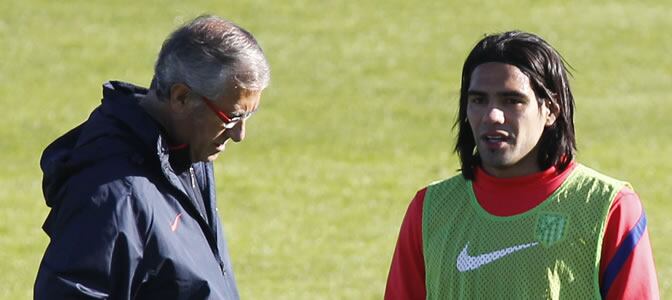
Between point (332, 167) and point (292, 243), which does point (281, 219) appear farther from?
point (332, 167)

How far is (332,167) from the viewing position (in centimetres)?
1748

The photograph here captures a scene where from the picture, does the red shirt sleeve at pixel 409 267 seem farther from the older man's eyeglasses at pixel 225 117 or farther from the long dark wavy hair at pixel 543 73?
the older man's eyeglasses at pixel 225 117

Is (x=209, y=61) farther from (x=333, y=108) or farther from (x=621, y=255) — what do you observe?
(x=333, y=108)

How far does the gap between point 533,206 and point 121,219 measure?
4.43 feet

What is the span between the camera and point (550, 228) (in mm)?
4910

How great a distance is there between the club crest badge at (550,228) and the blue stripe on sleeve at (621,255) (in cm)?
18

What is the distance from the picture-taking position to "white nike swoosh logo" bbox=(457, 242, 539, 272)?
4.94 metres

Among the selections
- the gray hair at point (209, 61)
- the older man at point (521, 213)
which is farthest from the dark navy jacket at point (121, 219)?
the older man at point (521, 213)

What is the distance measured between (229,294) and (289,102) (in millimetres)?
15197

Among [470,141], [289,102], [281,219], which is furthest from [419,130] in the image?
[470,141]

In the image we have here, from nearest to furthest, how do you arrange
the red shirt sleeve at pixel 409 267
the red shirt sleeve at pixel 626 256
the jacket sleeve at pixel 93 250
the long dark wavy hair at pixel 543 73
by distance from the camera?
the jacket sleeve at pixel 93 250 → the red shirt sleeve at pixel 626 256 → the long dark wavy hair at pixel 543 73 → the red shirt sleeve at pixel 409 267

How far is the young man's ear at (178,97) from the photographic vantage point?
4797 millimetres

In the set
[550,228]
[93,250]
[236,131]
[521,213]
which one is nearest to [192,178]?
[236,131]

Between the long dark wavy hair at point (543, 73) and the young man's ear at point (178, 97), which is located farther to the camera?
the long dark wavy hair at point (543, 73)
